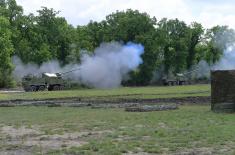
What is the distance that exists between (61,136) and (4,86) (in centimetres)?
7231

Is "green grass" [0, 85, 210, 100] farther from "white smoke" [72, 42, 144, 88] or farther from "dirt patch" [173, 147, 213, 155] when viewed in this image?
"dirt patch" [173, 147, 213, 155]

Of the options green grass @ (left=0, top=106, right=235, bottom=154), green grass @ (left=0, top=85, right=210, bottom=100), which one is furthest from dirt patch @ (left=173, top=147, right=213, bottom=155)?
green grass @ (left=0, top=85, right=210, bottom=100)

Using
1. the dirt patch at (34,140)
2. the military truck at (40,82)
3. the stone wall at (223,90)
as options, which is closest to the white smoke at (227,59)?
the military truck at (40,82)

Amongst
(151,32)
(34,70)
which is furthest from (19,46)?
(151,32)

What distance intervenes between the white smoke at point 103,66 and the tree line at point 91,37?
202 cm

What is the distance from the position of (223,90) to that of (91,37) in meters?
79.3

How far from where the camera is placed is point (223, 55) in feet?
392

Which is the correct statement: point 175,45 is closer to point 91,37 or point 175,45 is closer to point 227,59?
point 227,59

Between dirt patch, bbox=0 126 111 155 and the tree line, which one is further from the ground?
the tree line

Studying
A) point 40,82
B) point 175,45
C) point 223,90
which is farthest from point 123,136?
point 175,45

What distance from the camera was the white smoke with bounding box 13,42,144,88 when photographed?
285 feet

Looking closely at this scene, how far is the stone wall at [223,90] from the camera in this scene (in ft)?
91.5

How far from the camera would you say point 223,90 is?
28.4 metres

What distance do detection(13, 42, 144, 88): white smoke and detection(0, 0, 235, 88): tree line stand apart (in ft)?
6.63
